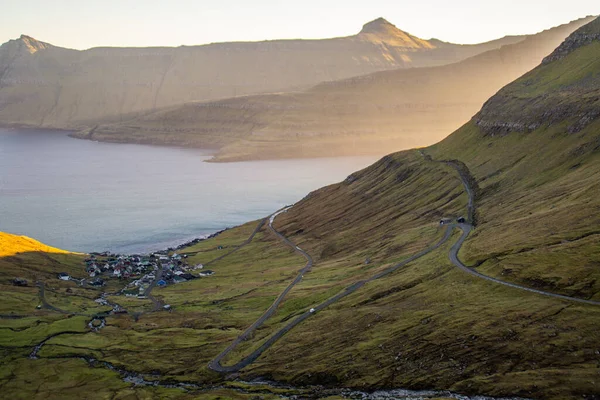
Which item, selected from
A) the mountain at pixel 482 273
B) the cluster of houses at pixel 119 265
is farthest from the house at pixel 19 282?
the mountain at pixel 482 273

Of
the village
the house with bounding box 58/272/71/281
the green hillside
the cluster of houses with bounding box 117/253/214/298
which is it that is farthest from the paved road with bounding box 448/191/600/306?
the house with bounding box 58/272/71/281

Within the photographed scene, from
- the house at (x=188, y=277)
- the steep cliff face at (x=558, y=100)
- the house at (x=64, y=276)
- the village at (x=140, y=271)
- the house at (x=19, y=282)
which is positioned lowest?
the house at (x=188, y=277)

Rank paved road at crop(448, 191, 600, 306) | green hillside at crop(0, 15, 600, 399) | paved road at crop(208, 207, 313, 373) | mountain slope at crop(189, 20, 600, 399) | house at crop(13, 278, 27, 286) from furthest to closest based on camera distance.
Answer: house at crop(13, 278, 27, 286) → paved road at crop(208, 207, 313, 373) → paved road at crop(448, 191, 600, 306) → green hillside at crop(0, 15, 600, 399) → mountain slope at crop(189, 20, 600, 399)

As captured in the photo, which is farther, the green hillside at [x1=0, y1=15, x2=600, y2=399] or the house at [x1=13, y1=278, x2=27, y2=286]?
the house at [x1=13, y1=278, x2=27, y2=286]

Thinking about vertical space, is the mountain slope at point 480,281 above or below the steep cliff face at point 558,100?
below

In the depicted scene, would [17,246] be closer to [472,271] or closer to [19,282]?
[19,282]

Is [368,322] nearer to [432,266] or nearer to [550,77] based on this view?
[432,266]

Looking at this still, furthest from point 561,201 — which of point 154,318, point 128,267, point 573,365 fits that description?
point 128,267

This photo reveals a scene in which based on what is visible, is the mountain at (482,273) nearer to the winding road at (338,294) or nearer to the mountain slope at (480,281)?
the mountain slope at (480,281)

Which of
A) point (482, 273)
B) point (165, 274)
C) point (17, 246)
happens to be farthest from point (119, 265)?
point (482, 273)

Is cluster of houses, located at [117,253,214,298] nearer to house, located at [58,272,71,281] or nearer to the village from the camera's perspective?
the village
